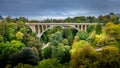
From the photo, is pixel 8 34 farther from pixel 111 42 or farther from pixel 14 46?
pixel 111 42

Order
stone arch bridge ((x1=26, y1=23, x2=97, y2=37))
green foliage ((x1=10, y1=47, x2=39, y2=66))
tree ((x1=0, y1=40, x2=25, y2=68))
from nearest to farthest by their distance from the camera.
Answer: green foliage ((x1=10, y1=47, x2=39, y2=66)) < tree ((x1=0, y1=40, x2=25, y2=68)) < stone arch bridge ((x1=26, y1=23, x2=97, y2=37))

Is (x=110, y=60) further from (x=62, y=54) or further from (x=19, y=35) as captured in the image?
(x=19, y=35)

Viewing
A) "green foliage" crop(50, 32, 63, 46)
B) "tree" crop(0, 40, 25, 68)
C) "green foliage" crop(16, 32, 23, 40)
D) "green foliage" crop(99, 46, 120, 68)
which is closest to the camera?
"green foliage" crop(99, 46, 120, 68)

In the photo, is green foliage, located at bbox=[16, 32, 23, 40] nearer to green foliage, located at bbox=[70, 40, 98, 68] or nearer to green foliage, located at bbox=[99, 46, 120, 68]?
green foliage, located at bbox=[70, 40, 98, 68]

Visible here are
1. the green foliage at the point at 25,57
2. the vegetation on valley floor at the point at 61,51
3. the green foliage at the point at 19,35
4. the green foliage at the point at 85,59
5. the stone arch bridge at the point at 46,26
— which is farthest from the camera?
the stone arch bridge at the point at 46,26

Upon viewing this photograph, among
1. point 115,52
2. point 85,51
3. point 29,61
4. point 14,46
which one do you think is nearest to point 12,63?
point 29,61

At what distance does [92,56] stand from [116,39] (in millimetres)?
10029

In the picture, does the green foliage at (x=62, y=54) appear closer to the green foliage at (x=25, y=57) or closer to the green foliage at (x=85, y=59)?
the green foliage at (x=25, y=57)

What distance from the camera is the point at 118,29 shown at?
40.3 metres

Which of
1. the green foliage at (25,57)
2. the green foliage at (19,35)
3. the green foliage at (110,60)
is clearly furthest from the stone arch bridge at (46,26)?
the green foliage at (110,60)

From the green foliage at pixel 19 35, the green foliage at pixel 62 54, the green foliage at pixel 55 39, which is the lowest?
the green foliage at pixel 62 54

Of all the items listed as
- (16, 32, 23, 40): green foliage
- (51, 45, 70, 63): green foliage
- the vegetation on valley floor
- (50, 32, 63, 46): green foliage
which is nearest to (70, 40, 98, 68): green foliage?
the vegetation on valley floor

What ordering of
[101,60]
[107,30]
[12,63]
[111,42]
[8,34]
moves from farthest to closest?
1. [8,34]
2. [107,30]
3. [111,42]
4. [12,63]
5. [101,60]

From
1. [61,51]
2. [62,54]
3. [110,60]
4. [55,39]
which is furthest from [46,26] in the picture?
[110,60]
